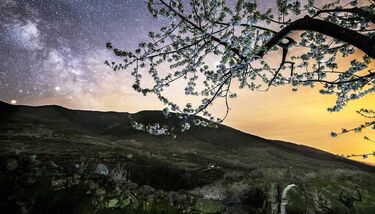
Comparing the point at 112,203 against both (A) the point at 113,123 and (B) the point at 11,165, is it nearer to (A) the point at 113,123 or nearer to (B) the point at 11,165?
(B) the point at 11,165

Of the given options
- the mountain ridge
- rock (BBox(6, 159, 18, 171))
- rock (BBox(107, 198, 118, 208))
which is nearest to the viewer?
rock (BBox(107, 198, 118, 208))

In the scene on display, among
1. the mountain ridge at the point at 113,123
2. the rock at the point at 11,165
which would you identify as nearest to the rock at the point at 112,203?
the rock at the point at 11,165

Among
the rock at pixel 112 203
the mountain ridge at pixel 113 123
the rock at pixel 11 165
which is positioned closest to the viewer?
the rock at pixel 112 203

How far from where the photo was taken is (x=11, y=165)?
9.27 metres

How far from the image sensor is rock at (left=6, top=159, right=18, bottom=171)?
921 centimetres

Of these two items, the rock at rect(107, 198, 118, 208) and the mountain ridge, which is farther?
the mountain ridge

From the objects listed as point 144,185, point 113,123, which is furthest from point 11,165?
point 113,123

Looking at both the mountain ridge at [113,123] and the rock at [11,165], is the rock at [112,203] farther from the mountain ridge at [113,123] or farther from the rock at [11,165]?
the mountain ridge at [113,123]

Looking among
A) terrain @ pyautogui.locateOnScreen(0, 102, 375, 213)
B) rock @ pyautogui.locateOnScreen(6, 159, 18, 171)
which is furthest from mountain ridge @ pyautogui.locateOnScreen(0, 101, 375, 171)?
rock @ pyautogui.locateOnScreen(6, 159, 18, 171)

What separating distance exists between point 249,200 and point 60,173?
316 inches

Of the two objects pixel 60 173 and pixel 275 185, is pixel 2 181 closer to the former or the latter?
pixel 60 173

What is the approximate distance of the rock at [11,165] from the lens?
30.2ft

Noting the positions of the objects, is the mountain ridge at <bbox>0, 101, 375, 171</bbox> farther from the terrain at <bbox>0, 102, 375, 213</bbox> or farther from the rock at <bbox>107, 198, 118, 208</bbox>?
the rock at <bbox>107, 198, 118, 208</bbox>

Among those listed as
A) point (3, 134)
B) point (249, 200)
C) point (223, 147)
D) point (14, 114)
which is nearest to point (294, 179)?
point (249, 200)
